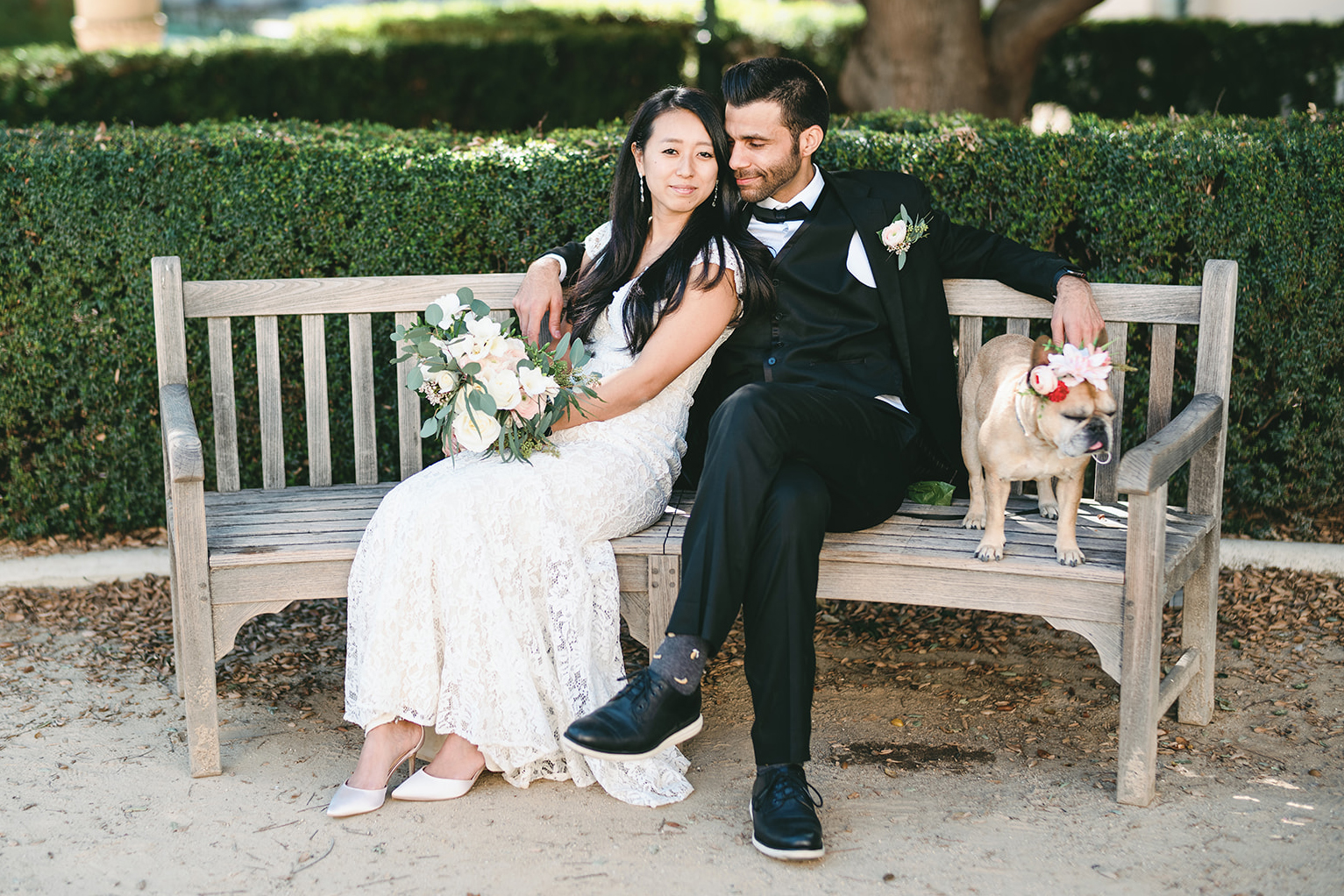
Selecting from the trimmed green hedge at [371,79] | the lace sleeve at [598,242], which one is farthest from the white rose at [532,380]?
the trimmed green hedge at [371,79]

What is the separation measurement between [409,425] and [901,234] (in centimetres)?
184

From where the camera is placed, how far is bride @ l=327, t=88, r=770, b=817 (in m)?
3.53

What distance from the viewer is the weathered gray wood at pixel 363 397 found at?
14.6ft

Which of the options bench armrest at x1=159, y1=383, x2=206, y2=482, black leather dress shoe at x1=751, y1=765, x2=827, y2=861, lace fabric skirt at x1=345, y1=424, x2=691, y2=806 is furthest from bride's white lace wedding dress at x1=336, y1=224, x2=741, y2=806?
bench armrest at x1=159, y1=383, x2=206, y2=482

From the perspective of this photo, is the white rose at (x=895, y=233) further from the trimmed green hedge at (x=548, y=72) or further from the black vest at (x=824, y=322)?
the trimmed green hedge at (x=548, y=72)

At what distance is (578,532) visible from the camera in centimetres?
366

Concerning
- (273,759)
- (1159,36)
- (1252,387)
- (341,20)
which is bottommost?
(273,759)

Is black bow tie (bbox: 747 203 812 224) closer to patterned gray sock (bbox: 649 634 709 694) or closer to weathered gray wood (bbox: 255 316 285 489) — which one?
patterned gray sock (bbox: 649 634 709 694)

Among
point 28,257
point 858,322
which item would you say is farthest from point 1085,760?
point 28,257

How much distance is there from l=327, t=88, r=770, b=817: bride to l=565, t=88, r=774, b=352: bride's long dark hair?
0.01 meters

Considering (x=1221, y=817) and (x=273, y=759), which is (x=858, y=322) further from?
(x=273, y=759)

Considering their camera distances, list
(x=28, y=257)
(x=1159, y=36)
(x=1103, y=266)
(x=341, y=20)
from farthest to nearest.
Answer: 1. (x=341, y=20)
2. (x=1159, y=36)
3. (x=28, y=257)
4. (x=1103, y=266)

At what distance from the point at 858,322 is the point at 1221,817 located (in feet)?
5.89

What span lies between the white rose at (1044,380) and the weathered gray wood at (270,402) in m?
2.55
